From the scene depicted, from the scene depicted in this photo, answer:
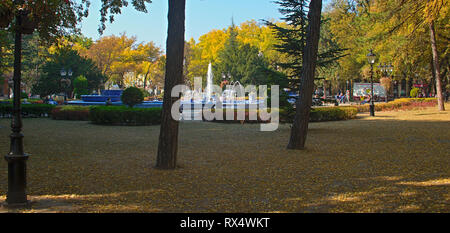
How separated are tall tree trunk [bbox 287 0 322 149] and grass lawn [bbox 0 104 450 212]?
56 centimetres

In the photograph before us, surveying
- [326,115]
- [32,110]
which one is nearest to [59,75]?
[32,110]

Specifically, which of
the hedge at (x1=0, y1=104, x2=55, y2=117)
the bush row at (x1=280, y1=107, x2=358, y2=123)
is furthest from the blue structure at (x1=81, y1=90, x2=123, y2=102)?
the bush row at (x1=280, y1=107, x2=358, y2=123)

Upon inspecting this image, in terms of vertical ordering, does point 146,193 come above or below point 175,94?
below

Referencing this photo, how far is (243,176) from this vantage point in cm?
820

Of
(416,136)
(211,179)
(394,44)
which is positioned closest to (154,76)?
(394,44)

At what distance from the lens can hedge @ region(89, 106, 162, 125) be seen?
21672mm

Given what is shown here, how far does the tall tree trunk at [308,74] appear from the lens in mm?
11867

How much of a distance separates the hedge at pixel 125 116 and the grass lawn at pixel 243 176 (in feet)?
24.7

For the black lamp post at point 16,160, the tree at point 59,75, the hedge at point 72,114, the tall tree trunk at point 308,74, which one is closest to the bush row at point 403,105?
the hedge at point 72,114

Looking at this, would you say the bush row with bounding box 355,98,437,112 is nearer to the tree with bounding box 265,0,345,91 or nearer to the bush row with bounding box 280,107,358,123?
the bush row with bounding box 280,107,358,123

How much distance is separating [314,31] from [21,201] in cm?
902

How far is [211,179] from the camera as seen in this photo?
7.92 m

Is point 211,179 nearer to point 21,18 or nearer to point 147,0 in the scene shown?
point 21,18
